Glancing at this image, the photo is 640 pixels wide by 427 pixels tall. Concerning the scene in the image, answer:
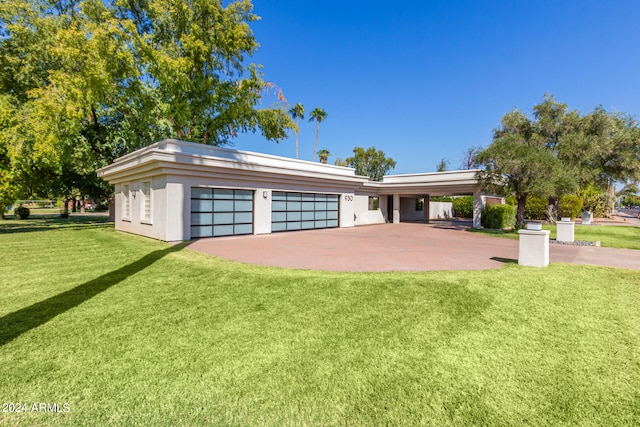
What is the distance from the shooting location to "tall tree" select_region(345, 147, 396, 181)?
188ft

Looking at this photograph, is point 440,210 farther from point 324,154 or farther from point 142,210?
point 142,210

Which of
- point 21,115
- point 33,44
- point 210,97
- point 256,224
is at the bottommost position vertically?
point 256,224

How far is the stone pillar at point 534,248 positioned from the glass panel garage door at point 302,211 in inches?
474

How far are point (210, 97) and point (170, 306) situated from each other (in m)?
20.7

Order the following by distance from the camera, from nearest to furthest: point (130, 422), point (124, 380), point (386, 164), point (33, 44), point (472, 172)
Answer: point (130, 422)
point (124, 380)
point (33, 44)
point (472, 172)
point (386, 164)

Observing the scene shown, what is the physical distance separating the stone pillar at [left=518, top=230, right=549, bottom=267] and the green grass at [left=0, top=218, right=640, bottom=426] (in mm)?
1191

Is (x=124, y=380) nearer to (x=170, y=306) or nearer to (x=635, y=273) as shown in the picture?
(x=170, y=306)

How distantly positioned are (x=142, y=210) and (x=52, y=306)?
1069 centimetres

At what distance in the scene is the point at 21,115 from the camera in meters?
16.4

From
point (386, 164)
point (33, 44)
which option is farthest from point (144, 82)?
point (386, 164)

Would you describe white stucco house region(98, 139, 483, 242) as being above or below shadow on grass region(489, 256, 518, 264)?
above

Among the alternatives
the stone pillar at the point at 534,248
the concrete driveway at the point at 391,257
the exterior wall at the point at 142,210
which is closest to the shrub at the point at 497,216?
the concrete driveway at the point at 391,257

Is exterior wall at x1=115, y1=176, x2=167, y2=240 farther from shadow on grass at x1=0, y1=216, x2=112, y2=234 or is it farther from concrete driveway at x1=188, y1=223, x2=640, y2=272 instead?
shadow on grass at x1=0, y1=216, x2=112, y2=234

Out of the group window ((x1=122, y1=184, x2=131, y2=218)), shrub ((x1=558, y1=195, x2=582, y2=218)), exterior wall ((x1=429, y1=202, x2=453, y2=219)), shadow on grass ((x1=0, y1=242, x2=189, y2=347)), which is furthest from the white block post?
window ((x1=122, y1=184, x2=131, y2=218))
